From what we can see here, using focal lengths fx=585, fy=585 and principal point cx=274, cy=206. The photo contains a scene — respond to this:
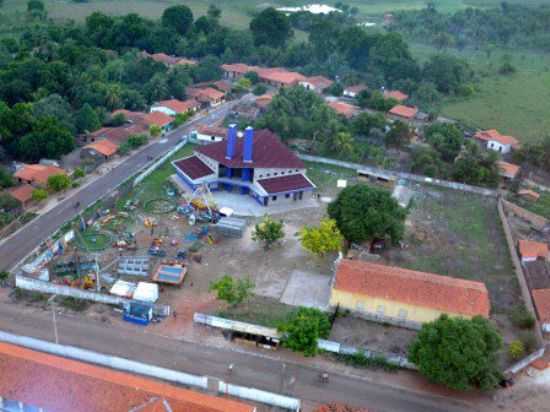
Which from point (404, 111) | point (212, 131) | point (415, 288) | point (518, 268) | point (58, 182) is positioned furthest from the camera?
point (404, 111)

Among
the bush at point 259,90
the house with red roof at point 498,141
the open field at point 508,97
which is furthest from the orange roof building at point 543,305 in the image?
the bush at point 259,90

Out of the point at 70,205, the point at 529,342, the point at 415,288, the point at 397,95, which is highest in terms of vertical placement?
→ the point at 415,288

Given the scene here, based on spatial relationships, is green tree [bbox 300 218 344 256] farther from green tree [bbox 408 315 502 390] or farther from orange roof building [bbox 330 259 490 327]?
green tree [bbox 408 315 502 390]

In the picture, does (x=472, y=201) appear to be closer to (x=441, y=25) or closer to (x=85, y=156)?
(x=85, y=156)

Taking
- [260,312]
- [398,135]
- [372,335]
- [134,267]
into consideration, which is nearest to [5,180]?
[134,267]

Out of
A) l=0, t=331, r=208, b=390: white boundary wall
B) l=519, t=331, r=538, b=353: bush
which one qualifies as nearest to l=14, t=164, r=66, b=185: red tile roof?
l=0, t=331, r=208, b=390: white boundary wall

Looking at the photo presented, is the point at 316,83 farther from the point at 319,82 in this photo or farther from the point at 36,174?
the point at 36,174

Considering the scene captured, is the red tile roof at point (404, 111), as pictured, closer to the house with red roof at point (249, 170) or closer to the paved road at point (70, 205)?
the house with red roof at point (249, 170)
